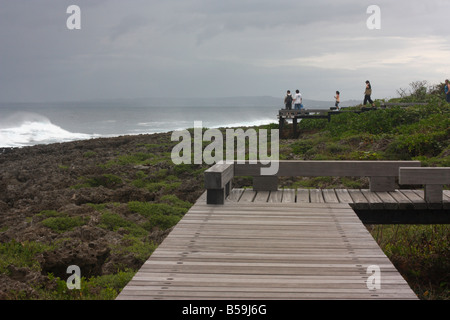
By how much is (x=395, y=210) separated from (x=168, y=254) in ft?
14.2

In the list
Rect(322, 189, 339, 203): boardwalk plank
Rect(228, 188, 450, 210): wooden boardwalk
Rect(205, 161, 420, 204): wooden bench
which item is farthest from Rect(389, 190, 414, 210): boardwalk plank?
Rect(322, 189, 339, 203): boardwalk plank

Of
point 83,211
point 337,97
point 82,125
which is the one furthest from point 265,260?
point 82,125

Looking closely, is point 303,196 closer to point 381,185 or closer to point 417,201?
point 381,185

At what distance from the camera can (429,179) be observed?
774 cm

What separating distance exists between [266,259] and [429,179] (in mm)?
3959

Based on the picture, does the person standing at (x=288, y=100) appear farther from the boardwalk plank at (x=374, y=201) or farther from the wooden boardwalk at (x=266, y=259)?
the wooden boardwalk at (x=266, y=259)

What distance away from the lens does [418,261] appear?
848 cm

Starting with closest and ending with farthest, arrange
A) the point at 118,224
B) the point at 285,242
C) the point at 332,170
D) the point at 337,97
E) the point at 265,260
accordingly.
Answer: the point at 265,260 < the point at 285,242 < the point at 332,170 < the point at 118,224 < the point at 337,97

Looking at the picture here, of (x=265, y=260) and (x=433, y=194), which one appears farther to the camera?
(x=433, y=194)

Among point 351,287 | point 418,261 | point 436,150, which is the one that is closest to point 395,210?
point 418,261

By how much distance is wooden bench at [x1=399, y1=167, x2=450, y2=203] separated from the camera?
7625 millimetres

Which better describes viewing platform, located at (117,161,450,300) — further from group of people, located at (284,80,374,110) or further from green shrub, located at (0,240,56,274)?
group of people, located at (284,80,374,110)
